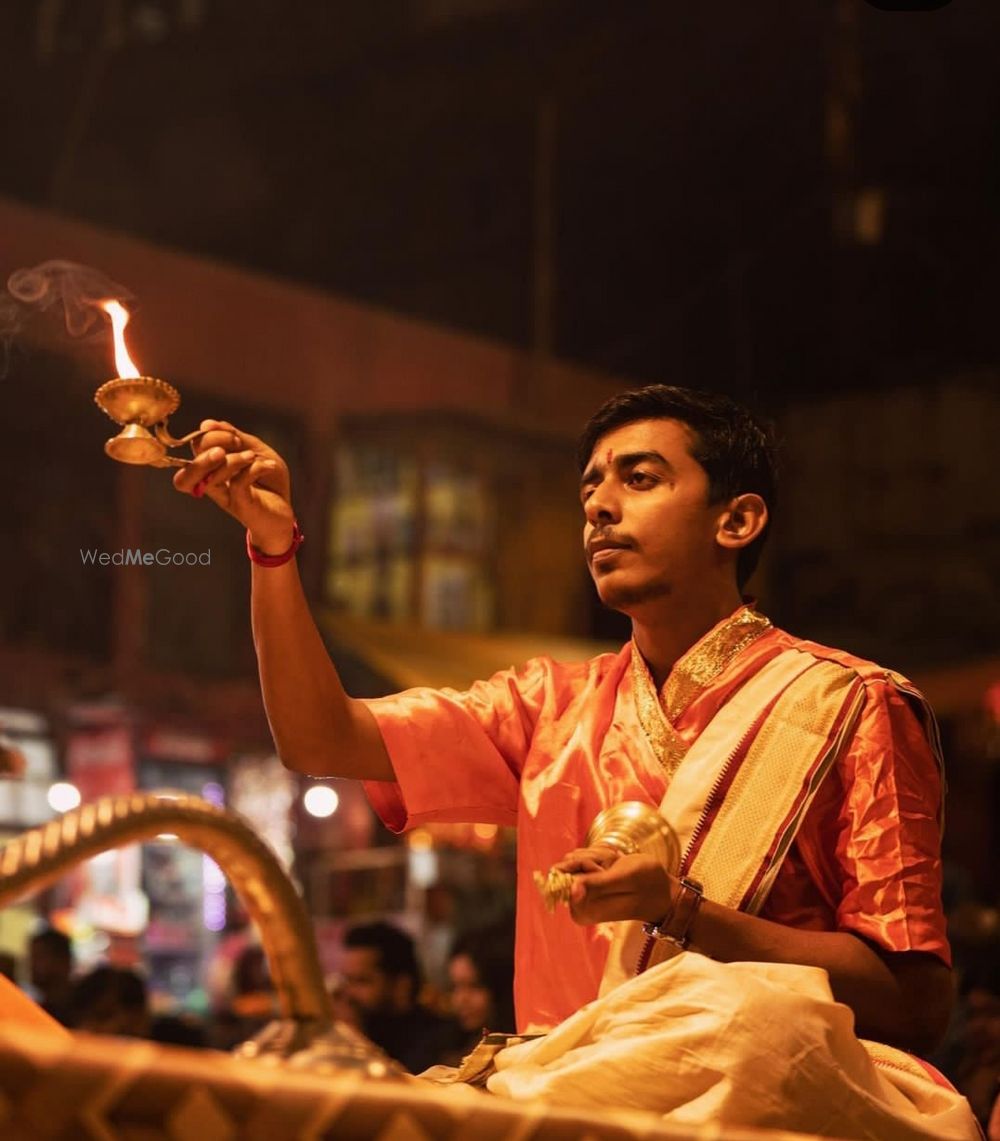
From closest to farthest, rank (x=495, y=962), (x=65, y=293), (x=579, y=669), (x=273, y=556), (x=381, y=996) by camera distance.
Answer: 1. (x=273, y=556)
2. (x=579, y=669)
3. (x=65, y=293)
4. (x=381, y=996)
5. (x=495, y=962)

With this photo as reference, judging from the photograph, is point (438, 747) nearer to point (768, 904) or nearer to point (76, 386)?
point (768, 904)

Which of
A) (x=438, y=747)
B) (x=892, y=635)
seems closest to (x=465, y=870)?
(x=892, y=635)

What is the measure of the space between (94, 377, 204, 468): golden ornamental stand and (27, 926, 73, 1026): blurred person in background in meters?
4.78

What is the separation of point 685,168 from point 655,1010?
13.0 meters

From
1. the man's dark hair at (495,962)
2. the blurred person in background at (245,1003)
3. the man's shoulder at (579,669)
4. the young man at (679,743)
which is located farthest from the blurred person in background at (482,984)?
the young man at (679,743)

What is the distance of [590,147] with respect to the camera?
14.2 metres

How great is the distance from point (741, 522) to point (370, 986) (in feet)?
11.6

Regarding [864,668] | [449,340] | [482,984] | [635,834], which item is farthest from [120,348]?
[449,340]

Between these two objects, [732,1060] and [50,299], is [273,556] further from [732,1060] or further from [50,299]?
[50,299]

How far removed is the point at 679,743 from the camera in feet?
8.64

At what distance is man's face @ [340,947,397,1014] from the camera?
5879 mm

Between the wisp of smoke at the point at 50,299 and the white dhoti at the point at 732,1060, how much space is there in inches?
144

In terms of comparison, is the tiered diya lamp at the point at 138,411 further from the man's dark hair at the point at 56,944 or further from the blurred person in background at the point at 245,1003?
the blurred person in background at the point at 245,1003

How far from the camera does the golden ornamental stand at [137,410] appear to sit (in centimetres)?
209
